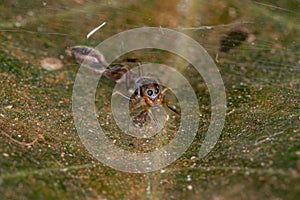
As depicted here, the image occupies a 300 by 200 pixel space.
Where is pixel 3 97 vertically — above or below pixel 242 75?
below

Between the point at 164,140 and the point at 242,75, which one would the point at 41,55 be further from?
the point at 242,75

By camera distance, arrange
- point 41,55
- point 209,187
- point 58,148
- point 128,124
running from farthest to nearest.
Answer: point 41,55, point 128,124, point 58,148, point 209,187

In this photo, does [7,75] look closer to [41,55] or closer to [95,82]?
[41,55]

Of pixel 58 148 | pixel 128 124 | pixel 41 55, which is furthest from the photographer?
pixel 41 55

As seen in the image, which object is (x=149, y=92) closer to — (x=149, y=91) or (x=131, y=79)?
(x=149, y=91)

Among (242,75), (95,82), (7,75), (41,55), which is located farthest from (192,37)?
(7,75)

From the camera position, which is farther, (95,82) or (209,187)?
(95,82)

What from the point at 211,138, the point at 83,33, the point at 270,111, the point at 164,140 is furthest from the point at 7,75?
the point at 270,111

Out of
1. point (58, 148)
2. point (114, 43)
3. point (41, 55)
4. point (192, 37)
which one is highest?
point (192, 37)

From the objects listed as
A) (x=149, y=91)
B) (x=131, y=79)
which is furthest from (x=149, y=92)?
(x=131, y=79)
